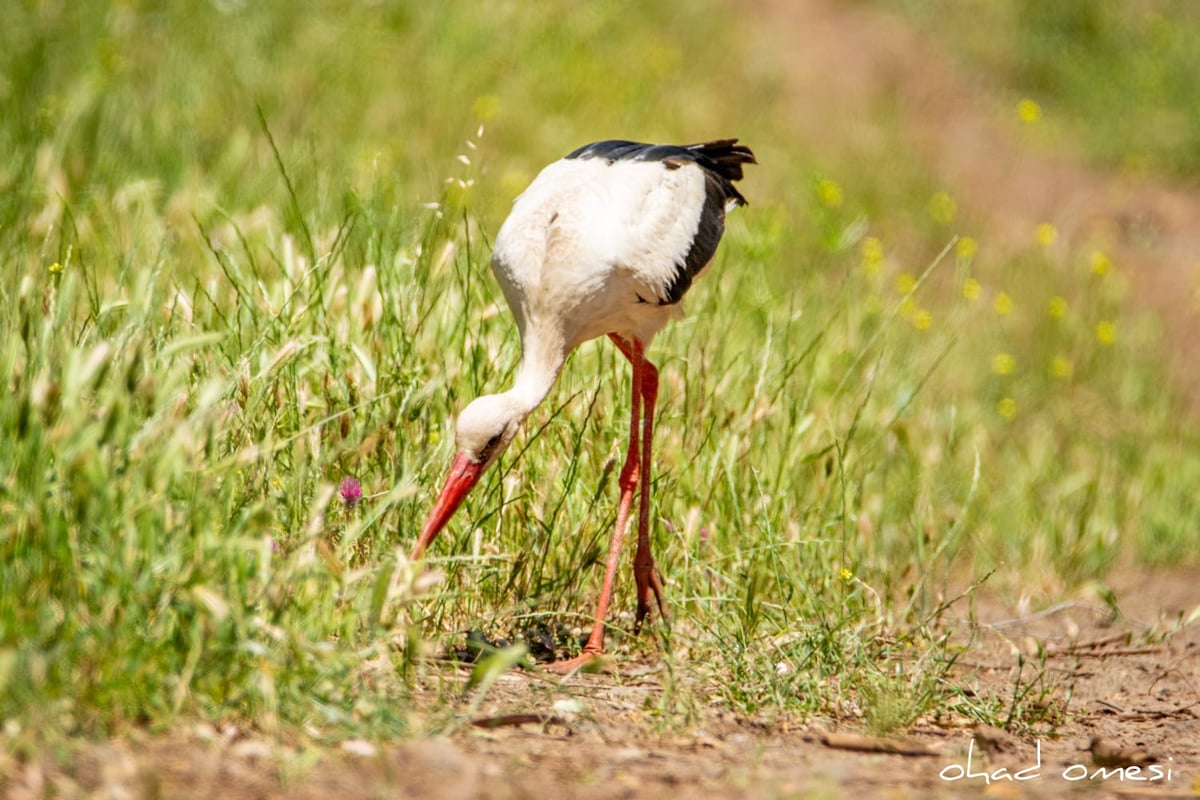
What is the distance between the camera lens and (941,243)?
969 cm

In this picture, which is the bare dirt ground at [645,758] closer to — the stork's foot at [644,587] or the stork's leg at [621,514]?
the stork's leg at [621,514]

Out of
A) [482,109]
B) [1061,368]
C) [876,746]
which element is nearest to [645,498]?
[876,746]

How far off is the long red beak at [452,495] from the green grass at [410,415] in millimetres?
90

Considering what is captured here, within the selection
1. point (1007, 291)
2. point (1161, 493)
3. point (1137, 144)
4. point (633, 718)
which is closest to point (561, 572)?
point (633, 718)

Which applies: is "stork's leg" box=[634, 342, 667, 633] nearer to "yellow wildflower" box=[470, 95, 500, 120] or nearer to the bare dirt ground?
the bare dirt ground

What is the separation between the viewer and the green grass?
9.42ft

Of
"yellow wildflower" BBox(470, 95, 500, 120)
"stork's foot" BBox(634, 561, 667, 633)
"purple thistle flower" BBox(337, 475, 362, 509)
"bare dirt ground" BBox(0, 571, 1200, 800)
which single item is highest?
"yellow wildflower" BBox(470, 95, 500, 120)

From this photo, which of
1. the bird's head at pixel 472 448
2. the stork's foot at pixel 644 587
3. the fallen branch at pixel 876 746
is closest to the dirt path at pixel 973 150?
the stork's foot at pixel 644 587

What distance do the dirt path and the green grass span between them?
2.15 ft

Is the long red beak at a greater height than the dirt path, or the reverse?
the dirt path

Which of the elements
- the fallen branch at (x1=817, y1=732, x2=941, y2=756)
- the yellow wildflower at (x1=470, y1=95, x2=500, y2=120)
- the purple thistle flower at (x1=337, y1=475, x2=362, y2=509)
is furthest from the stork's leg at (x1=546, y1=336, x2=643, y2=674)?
the yellow wildflower at (x1=470, y1=95, x2=500, y2=120)

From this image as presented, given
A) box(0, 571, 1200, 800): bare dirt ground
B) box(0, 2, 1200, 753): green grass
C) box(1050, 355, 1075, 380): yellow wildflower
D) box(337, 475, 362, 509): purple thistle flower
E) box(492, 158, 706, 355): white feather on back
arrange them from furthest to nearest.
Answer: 1. box(1050, 355, 1075, 380): yellow wildflower
2. box(492, 158, 706, 355): white feather on back
3. box(337, 475, 362, 509): purple thistle flower
4. box(0, 2, 1200, 753): green grass
5. box(0, 571, 1200, 800): bare dirt ground

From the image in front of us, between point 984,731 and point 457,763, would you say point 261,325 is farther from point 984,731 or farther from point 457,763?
point 984,731

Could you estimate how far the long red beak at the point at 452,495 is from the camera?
3639mm
